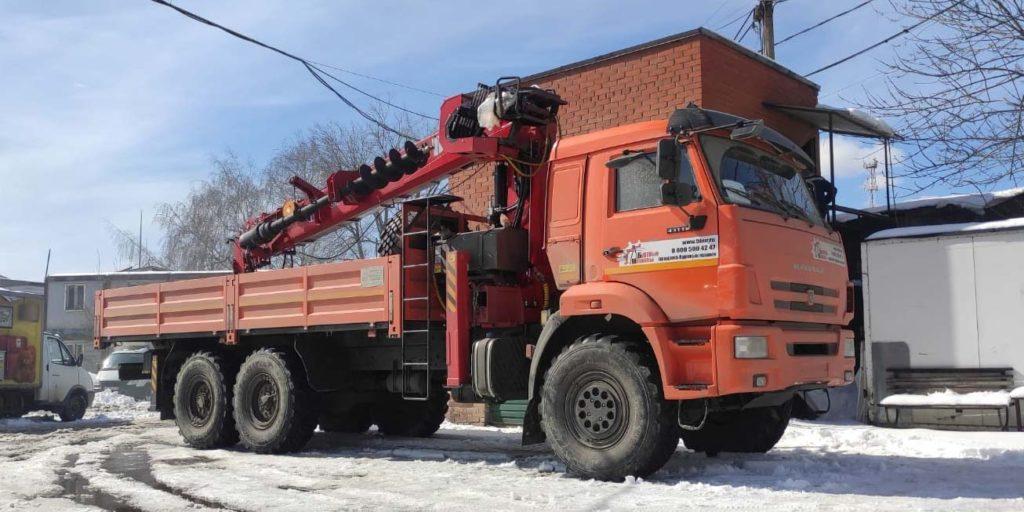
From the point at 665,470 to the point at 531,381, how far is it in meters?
1.48

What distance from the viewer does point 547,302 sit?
8516mm

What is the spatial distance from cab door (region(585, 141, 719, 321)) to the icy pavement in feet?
5.17

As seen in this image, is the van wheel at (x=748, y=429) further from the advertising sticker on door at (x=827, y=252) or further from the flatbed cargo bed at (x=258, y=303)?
the flatbed cargo bed at (x=258, y=303)

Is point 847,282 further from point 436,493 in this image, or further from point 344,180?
point 344,180

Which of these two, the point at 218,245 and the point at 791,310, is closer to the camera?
the point at 791,310

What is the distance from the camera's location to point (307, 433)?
1029cm

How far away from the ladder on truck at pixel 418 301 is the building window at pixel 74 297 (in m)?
41.6

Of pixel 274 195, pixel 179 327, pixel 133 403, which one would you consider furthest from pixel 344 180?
pixel 274 195

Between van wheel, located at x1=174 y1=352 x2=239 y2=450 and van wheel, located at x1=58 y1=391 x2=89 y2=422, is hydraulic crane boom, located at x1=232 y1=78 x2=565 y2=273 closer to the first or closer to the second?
van wheel, located at x1=174 y1=352 x2=239 y2=450

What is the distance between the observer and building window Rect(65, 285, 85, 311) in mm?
A: 45312

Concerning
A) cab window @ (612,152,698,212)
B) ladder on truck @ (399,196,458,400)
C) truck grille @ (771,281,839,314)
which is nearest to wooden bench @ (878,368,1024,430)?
truck grille @ (771,281,839,314)

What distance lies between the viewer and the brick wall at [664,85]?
41.1ft

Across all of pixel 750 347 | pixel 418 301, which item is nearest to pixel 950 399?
pixel 750 347

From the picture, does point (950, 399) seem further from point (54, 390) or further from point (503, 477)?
point (54, 390)
